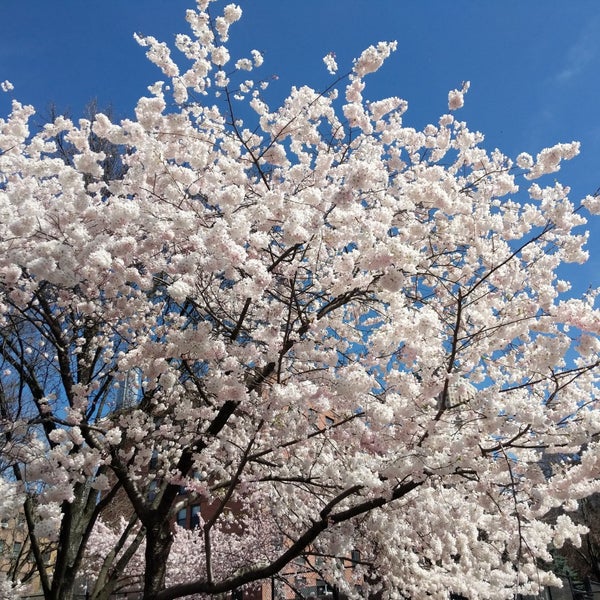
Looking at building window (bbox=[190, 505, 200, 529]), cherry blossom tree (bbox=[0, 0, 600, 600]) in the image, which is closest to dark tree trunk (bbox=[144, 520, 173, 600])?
cherry blossom tree (bbox=[0, 0, 600, 600])

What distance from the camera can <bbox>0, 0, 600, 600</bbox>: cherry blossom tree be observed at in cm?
495

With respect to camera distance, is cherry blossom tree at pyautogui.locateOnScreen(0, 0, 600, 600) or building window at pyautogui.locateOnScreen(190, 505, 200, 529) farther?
building window at pyautogui.locateOnScreen(190, 505, 200, 529)

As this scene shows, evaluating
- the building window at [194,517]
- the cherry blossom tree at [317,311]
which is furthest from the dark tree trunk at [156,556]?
the building window at [194,517]

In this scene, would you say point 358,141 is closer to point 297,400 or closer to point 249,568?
point 297,400

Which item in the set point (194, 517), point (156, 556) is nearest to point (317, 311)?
point (156, 556)

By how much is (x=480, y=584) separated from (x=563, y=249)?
6.80m

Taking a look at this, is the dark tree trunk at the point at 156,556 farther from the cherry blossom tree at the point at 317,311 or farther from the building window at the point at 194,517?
the building window at the point at 194,517

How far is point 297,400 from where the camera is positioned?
526 centimetres

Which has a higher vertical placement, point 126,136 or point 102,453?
point 126,136

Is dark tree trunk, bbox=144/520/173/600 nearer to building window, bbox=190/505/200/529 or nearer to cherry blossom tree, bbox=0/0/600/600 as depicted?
cherry blossom tree, bbox=0/0/600/600

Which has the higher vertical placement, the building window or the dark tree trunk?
the building window

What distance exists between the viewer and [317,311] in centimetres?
687

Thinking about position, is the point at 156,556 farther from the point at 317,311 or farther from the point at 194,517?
the point at 194,517

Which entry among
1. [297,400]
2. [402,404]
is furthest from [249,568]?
[402,404]
